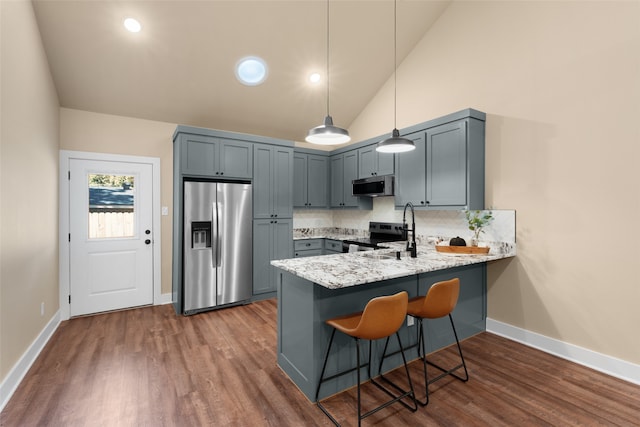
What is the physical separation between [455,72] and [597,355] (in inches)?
128

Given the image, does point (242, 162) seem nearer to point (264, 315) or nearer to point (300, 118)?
point (300, 118)

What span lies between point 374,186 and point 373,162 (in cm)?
38

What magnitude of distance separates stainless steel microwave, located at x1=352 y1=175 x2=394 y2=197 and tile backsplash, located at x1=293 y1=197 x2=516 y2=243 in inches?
16.6

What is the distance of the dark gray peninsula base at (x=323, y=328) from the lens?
2.14m

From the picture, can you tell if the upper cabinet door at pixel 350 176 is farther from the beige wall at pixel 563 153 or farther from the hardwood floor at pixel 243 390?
the hardwood floor at pixel 243 390

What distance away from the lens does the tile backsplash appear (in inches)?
128

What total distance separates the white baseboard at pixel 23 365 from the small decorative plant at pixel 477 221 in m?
4.15

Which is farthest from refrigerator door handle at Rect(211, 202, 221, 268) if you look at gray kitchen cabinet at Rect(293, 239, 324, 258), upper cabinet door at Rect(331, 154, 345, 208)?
upper cabinet door at Rect(331, 154, 345, 208)

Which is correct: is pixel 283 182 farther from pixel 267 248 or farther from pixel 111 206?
pixel 111 206

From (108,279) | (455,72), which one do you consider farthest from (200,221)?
(455,72)

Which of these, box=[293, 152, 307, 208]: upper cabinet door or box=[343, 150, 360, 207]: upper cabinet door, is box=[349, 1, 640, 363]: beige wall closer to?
box=[343, 150, 360, 207]: upper cabinet door

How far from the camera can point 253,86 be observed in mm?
4215

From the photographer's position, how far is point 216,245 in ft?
13.3

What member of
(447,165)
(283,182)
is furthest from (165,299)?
(447,165)
